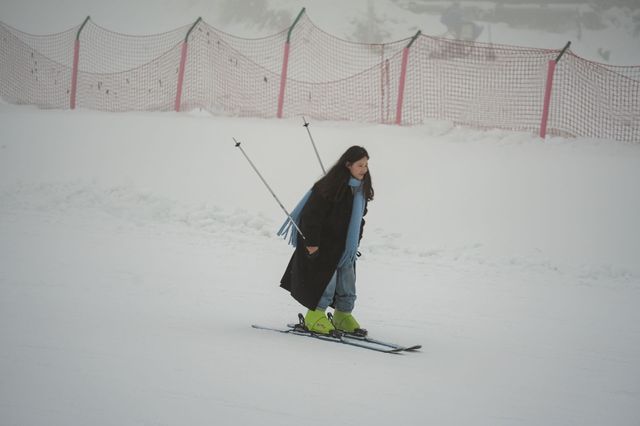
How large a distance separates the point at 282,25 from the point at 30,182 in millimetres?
18237

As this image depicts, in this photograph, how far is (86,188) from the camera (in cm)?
1028

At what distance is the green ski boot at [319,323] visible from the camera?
5.00 m

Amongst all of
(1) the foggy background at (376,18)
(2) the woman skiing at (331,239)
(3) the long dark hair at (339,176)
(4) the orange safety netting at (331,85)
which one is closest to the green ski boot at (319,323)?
(2) the woman skiing at (331,239)

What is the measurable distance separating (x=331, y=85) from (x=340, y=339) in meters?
15.2

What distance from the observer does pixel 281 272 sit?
7.17 m

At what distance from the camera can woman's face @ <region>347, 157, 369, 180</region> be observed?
4.93 metres

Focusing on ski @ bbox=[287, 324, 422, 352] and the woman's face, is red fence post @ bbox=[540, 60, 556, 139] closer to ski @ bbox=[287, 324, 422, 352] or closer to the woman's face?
the woman's face

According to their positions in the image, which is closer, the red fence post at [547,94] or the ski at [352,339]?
the ski at [352,339]

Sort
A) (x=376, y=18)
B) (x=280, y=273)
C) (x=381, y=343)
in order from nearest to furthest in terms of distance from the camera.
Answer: (x=381, y=343), (x=280, y=273), (x=376, y=18)

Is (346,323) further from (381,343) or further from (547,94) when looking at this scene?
(547,94)

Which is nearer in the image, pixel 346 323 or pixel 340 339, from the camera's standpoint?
pixel 340 339

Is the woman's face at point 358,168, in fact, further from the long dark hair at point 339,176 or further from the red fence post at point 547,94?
the red fence post at point 547,94

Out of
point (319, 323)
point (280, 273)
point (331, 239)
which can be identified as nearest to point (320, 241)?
point (331, 239)

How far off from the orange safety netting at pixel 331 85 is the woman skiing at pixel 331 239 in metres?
7.38
